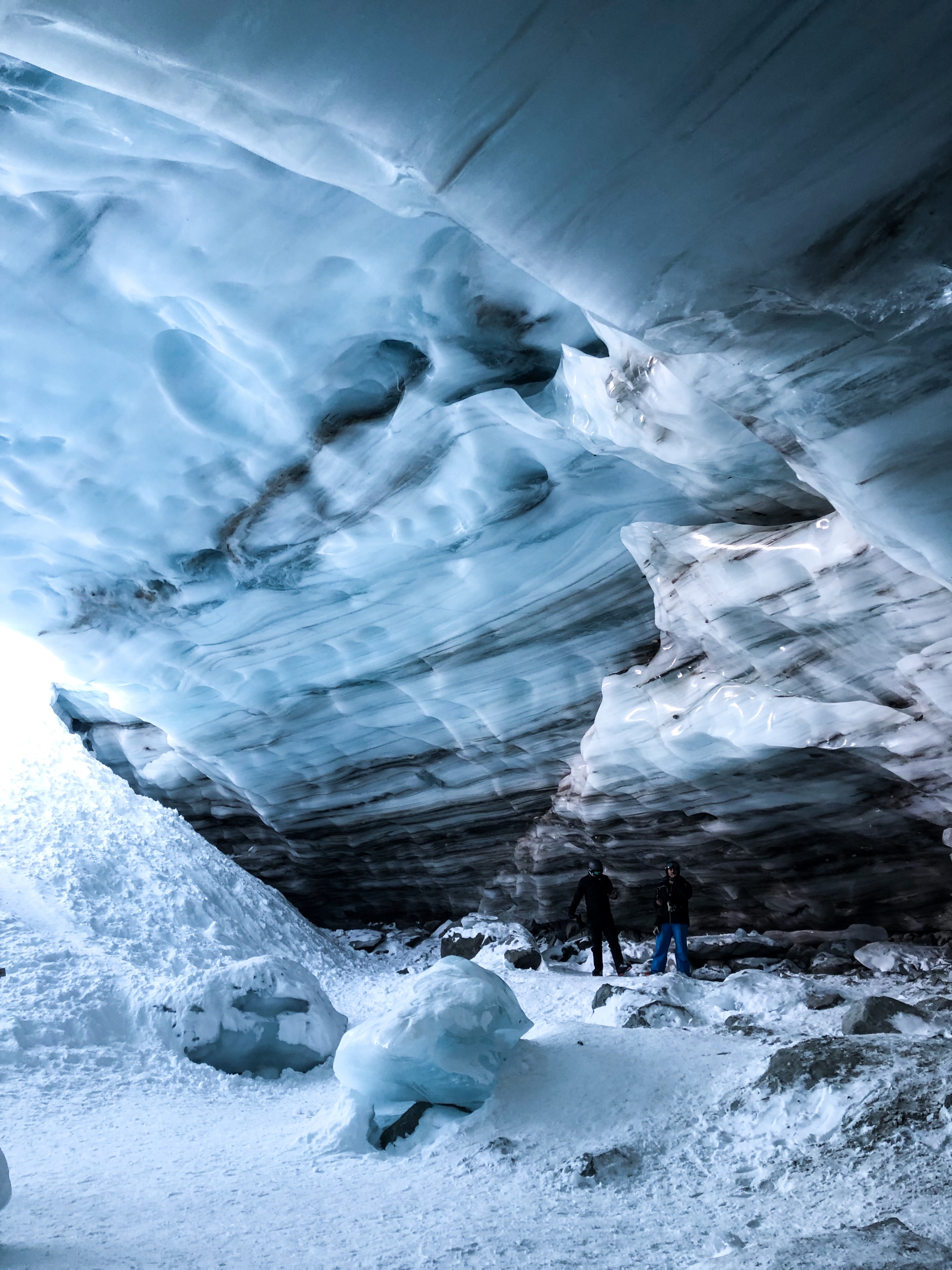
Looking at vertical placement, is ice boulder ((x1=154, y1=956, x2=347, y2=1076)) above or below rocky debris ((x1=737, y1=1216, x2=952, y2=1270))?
above

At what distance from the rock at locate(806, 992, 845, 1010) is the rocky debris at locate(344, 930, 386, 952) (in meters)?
4.76

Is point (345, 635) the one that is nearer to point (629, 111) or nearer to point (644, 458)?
point (644, 458)

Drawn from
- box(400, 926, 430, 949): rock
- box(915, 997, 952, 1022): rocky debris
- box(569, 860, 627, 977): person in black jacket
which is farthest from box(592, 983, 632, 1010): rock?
box(400, 926, 430, 949): rock

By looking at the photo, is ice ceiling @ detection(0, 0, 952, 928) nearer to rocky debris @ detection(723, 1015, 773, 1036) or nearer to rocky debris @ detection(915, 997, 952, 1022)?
rocky debris @ detection(915, 997, 952, 1022)

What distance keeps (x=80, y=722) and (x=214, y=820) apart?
1731 millimetres

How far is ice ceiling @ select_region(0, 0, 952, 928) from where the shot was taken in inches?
72.1

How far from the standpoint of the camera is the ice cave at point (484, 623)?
1877 millimetres

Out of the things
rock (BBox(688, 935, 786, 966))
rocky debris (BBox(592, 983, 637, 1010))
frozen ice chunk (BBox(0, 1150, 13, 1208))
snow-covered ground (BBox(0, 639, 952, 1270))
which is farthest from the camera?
rock (BBox(688, 935, 786, 966))

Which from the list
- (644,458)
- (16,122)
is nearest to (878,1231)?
(644,458)

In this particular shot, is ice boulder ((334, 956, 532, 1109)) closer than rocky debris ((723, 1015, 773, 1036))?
Yes

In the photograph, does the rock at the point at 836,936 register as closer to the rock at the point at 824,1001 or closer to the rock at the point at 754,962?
the rock at the point at 754,962

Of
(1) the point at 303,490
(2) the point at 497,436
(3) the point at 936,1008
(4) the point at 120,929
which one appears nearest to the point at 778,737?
(3) the point at 936,1008

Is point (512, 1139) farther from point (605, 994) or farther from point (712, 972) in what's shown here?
point (712, 972)

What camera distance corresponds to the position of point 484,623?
558 centimetres
